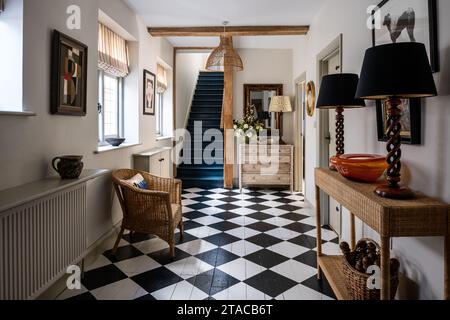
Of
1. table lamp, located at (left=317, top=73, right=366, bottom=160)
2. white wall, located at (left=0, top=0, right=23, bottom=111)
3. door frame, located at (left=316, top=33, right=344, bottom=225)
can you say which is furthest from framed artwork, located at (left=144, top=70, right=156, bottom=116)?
table lamp, located at (left=317, top=73, right=366, bottom=160)

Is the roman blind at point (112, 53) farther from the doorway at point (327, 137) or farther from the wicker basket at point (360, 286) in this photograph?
the wicker basket at point (360, 286)

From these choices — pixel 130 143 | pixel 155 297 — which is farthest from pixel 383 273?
pixel 130 143

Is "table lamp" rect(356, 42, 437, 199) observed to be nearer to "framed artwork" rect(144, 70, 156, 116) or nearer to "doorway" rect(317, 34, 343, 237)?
"doorway" rect(317, 34, 343, 237)

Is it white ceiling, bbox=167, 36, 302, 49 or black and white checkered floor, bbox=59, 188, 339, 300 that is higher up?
white ceiling, bbox=167, 36, 302, 49

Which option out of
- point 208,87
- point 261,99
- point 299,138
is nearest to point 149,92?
point 261,99

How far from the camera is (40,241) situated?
188cm

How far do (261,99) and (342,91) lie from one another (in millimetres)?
4115

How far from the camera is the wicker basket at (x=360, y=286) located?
182 cm

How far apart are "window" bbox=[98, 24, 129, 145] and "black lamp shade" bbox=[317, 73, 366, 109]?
2.36m

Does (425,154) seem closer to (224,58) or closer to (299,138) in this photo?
(224,58)

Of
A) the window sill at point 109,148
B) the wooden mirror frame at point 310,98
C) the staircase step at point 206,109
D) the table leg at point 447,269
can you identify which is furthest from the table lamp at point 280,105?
the table leg at point 447,269

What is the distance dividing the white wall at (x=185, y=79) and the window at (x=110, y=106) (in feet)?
8.69

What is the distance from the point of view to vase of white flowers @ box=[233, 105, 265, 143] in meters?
6.07
